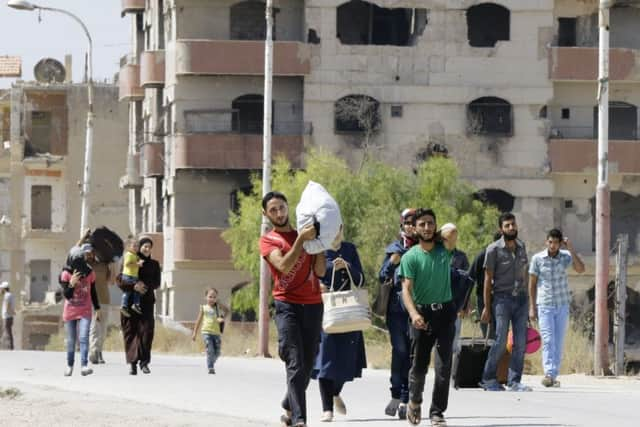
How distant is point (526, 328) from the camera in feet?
73.3

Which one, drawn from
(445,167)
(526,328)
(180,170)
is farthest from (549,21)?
(526,328)

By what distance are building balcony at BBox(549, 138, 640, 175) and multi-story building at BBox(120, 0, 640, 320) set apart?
46 mm

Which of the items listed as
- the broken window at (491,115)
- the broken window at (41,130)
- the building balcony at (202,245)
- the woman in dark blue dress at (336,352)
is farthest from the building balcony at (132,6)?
the woman in dark blue dress at (336,352)

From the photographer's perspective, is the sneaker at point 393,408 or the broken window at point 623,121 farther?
the broken window at point 623,121

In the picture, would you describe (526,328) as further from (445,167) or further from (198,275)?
(198,275)

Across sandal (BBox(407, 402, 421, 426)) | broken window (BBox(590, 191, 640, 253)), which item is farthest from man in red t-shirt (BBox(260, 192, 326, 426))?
broken window (BBox(590, 191, 640, 253))

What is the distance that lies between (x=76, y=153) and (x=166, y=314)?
21502 millimetres

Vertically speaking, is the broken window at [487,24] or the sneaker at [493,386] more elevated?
the broken window at [487,24]

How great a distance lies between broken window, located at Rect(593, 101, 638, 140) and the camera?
6381 centimetres

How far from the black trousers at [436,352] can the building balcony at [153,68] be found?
49496 mm

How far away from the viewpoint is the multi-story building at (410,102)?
62.2m

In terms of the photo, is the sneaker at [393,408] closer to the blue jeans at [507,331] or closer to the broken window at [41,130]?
the blue jeans at [507,331]

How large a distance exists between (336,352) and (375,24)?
47.4 metres

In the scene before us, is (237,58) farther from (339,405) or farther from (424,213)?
(424,213)
